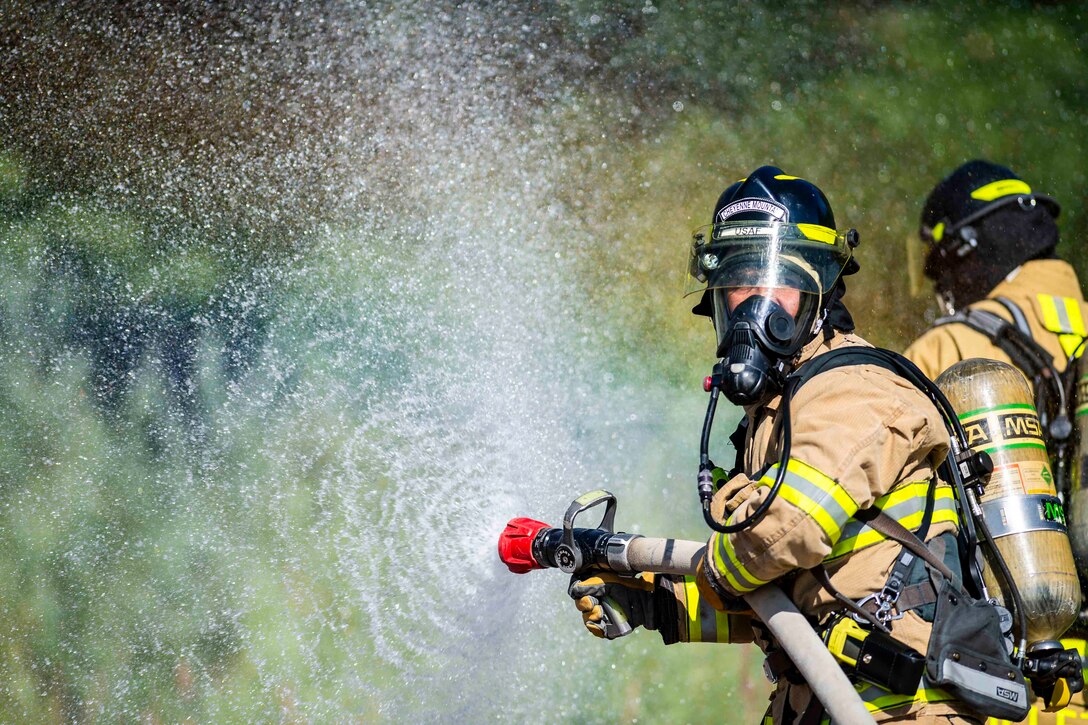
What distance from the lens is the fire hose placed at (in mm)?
2207

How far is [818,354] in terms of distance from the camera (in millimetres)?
2584

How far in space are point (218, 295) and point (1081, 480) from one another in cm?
345

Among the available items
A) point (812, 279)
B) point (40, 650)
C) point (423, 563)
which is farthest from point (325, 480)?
point (812, 279)

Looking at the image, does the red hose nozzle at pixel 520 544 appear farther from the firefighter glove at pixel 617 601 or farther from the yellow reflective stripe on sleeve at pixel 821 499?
the yellow reflective stripe on sleeve at pixel 821 499

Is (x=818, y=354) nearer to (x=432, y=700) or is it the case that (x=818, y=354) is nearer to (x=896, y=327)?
(x=432, y=700)

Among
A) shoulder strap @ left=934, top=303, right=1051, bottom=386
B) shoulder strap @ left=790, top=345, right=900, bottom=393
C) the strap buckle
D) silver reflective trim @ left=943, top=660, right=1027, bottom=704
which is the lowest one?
silver reflective trim @ left=943, top=660, right=1027, bottom=704

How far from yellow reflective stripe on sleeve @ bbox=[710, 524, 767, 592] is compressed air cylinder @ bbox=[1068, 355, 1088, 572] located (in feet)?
5.23

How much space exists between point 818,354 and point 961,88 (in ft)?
15.8

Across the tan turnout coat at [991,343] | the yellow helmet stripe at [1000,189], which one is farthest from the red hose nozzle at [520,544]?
the yellow helmet stripe at [1000,189]

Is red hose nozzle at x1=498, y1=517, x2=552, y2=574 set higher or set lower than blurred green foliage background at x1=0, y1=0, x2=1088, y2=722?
lower

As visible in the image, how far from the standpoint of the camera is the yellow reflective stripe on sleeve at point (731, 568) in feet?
7.61

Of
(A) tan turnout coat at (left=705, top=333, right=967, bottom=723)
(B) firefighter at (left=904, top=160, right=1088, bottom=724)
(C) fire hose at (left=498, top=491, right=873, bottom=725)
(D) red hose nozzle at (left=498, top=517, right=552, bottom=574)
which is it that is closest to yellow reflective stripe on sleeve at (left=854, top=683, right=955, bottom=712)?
(A) tan turnout coat at (left=705, top=333, right=967, bottom=723)

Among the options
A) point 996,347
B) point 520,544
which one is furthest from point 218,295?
point 996,347

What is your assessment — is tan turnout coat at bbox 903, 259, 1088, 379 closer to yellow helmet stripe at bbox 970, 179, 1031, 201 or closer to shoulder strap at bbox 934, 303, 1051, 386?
shoulder strap at bbox 934, 303, 1051, 386
